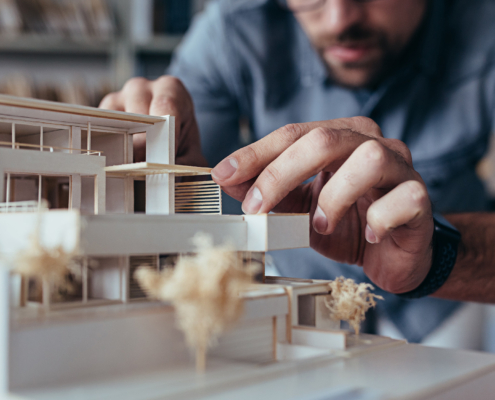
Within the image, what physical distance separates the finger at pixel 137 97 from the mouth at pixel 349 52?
1517 millimetres

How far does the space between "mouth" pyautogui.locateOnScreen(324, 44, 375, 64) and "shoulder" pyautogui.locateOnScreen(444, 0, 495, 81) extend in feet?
2.27

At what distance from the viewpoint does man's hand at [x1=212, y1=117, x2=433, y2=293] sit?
1917 mm

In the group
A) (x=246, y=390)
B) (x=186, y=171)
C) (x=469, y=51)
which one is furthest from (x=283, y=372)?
(x=469, y=51)

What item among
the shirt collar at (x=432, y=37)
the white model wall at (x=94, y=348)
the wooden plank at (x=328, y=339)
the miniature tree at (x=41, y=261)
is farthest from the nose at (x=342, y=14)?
the miniature tree at (x=41, y=261)

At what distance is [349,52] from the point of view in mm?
3770

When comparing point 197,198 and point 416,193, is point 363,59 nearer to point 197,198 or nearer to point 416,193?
point 197,198

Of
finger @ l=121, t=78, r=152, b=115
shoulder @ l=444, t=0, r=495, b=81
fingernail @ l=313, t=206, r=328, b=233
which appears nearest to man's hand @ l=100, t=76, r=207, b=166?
finger @ l=121, t=78, r=152, b=115

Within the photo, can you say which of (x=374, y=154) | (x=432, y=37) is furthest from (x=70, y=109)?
(x=432, y=37)

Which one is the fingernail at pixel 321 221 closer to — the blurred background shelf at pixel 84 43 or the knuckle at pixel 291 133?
the knuckle at pixel 291 133

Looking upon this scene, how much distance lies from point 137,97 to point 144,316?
→ 5.36 feet

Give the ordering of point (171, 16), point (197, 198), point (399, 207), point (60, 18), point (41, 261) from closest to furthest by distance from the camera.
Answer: point (41, 261) → point (399, 207) → point (197, 198) → point (60, 18) → point (171, 16)

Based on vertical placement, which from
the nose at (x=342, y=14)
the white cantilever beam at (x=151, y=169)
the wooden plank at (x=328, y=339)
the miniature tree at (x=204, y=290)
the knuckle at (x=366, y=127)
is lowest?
the wooden plank at (x=328, y=339)

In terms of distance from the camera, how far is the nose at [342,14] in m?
3.52

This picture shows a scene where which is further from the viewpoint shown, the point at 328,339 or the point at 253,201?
the point at 253,201
